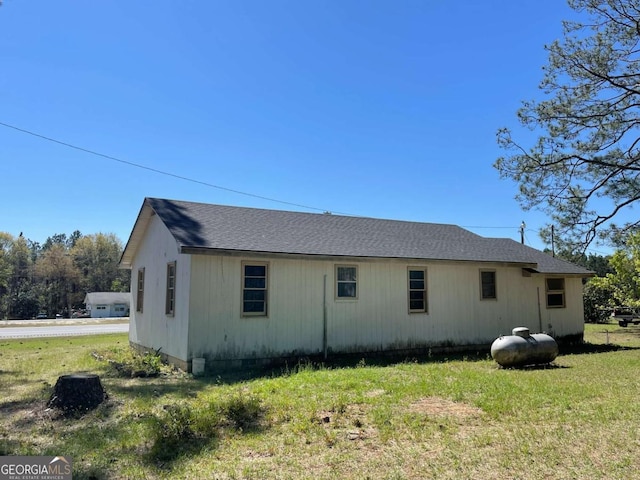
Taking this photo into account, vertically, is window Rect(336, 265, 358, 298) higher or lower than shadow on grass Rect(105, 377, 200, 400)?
higher

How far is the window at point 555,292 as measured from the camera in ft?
55.7

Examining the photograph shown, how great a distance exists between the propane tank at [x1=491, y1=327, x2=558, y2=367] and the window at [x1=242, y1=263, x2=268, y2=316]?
6001 mm

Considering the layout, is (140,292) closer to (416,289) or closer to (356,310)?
(356,310)

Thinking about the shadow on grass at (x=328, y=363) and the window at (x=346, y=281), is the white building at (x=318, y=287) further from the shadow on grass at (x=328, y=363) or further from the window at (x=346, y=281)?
the shadow on grass at (x=328, y=363)

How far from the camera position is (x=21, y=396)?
320 inches

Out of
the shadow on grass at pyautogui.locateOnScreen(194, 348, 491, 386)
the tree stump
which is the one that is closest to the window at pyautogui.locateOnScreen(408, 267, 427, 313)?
the shadow on grass at pyautogui.locateOnScreen(194, 348, 491, 386)

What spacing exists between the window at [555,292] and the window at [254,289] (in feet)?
37.6

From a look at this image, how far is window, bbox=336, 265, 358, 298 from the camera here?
12.8 m

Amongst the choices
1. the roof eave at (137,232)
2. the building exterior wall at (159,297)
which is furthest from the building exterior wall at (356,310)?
the roof eave at (137,232)

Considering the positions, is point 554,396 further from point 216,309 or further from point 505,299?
point 505,299

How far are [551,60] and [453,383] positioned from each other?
24.6 ft

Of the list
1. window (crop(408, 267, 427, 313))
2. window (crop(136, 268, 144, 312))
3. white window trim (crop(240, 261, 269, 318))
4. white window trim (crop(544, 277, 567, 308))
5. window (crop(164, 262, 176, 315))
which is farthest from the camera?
white window trim (crop(544, 277, 567, 308))

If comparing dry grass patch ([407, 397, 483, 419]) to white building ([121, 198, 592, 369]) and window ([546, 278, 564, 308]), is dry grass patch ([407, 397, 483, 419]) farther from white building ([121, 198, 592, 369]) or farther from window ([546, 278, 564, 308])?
window ([546, 278, 564, 308])

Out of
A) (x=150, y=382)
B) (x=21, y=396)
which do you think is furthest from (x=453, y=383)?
(x=21, y=396)
